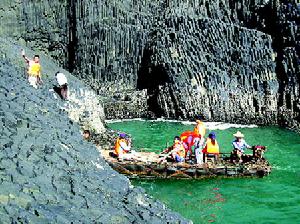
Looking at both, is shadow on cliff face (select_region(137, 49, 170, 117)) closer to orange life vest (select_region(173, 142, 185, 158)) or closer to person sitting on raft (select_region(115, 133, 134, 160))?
person sitting on raft (select_region(115, 133, 134, 160))

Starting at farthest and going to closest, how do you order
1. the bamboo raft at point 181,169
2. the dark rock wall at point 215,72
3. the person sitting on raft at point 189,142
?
the dark rock wall at point 215,72 → the person sitting on raft at point 189,142 → the bamboo raft at point 181,169

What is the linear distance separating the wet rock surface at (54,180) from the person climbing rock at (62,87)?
33.5ft

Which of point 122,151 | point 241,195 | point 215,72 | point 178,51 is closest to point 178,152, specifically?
point 122,151

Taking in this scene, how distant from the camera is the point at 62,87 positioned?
2478 centimetres

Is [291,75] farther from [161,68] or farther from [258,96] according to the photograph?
[161,68]

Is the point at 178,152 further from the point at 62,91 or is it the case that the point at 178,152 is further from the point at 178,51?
the point at 178,51

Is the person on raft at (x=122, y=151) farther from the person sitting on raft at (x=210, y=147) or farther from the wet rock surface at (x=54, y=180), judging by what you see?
the wet rock surface at (x=54, y=180)

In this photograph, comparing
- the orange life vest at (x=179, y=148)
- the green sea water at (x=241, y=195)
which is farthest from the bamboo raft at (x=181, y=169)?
the orange life vest at (x=179, y=148)

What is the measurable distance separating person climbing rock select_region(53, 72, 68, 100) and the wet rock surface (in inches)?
402

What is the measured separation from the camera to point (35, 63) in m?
22.5

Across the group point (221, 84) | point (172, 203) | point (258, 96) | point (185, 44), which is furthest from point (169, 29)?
point (172, 203)

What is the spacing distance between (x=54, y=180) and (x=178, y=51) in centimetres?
2959

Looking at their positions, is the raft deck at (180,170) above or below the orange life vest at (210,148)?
below

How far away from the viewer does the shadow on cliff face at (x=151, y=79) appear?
38.7 m
